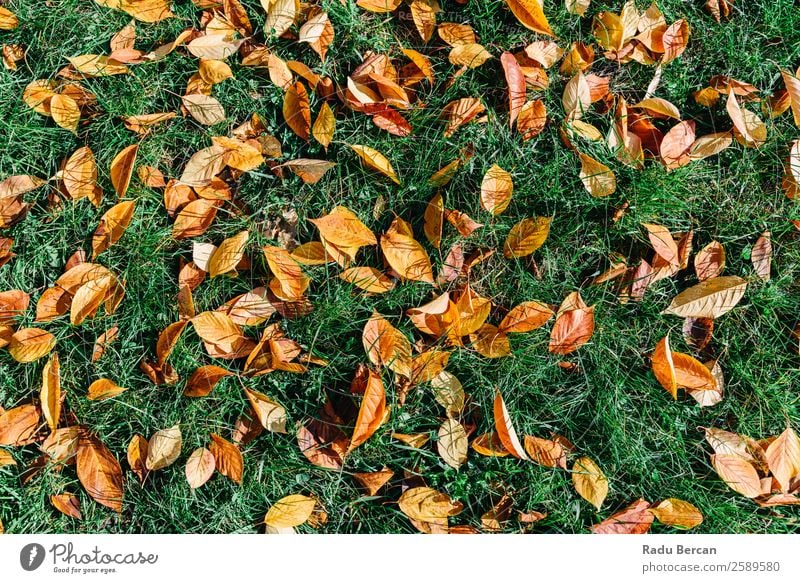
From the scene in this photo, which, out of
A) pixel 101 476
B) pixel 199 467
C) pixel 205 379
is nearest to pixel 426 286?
pixel 205 379

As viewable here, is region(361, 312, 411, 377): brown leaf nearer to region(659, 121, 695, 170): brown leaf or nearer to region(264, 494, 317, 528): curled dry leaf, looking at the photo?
A: region(264, 494, 317, 528): curled dry leaf

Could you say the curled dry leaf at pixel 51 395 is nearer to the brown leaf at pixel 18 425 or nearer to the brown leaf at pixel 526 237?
the brown leaf at pixel 18 425

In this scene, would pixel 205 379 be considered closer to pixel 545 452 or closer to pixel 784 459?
pixel 545 452

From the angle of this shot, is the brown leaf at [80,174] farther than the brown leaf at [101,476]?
Yes

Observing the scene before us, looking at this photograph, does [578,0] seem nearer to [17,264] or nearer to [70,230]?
[70,230]

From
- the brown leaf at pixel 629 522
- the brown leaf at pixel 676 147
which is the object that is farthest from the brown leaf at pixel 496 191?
the brown leaf at pixel 629 522

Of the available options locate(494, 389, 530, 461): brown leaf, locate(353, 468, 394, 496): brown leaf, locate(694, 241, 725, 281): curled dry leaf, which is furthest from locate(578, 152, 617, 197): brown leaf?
locate(353, 468, 394, 496): brown leaf

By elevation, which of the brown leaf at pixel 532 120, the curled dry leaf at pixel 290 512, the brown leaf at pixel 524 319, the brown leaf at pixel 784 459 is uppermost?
the brown leaf at pixel 532 120

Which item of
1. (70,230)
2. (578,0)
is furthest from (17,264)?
(578,0)
